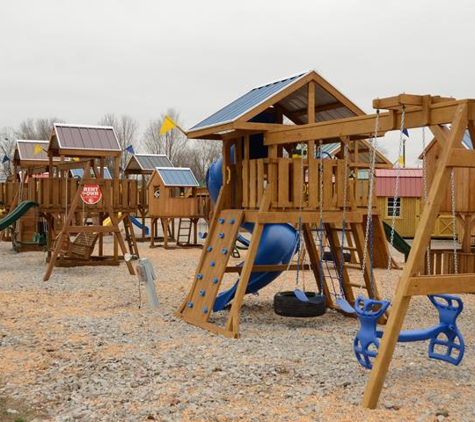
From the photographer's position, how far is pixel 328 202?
9188 millimetres

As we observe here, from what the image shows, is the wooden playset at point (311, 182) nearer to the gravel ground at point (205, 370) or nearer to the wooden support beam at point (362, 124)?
the wooden support beam at point (362, 124)

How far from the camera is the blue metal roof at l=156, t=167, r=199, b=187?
24745 millimetres

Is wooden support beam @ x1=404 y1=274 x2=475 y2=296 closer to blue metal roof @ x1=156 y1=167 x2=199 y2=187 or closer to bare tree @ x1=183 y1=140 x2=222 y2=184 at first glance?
blue metal roof @ x1=156 y1=167 x2=199 y2=187

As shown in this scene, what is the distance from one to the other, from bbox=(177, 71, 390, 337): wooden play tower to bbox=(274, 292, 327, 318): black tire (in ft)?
0.88

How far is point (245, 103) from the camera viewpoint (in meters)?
9.61

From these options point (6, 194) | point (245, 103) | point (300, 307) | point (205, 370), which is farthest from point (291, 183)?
point (6, 194)

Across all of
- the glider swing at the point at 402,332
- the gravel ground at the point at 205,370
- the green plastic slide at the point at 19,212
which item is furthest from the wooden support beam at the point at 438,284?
the green plastic slide at the point at 19,212

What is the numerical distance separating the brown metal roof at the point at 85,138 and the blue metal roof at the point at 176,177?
742 centimetres

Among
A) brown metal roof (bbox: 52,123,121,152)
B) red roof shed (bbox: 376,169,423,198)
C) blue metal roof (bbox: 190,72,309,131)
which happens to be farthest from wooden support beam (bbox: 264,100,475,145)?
red roof shed (bbox: 376,169,423,198)

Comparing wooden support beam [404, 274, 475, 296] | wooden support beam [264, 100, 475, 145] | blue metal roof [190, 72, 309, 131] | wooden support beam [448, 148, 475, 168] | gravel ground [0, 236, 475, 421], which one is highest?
blue metal roof [190, 72, 309, 131]

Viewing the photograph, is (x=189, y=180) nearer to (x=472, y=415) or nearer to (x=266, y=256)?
(x=266, y=256)

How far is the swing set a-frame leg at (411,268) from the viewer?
17.6ft

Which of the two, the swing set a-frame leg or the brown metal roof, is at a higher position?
the brown metal roof

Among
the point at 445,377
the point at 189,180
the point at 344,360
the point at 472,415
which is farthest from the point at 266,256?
the point at 189,180
